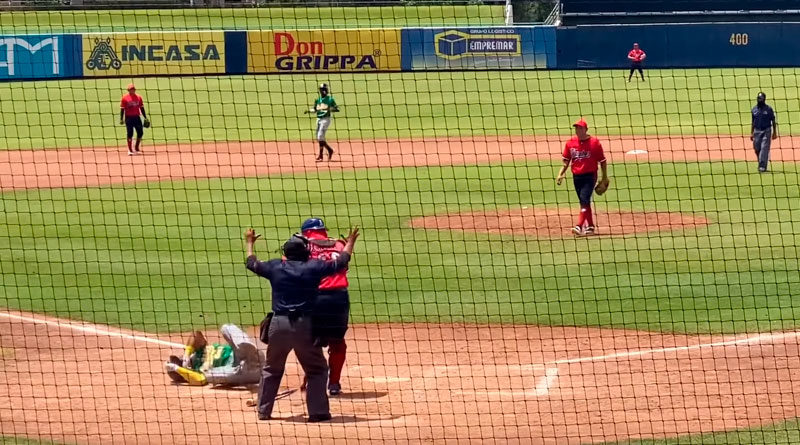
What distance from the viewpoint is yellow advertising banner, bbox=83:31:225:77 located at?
45812 millimetres

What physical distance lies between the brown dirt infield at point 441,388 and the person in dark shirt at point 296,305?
0.45 meters

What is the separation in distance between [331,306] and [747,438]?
3.49 metres

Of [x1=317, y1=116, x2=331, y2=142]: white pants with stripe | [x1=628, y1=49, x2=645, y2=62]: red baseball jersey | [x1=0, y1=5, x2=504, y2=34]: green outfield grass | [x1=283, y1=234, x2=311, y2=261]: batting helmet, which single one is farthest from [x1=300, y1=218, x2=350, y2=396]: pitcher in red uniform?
[x1=0, y1=5, x2=504, y2=34]: green outfield grass

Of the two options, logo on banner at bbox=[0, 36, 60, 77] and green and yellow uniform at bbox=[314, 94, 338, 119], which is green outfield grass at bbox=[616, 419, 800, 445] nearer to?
green and yellow uniform at bbox=[314, 94, 338, 119]

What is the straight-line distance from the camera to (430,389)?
36.7 feet

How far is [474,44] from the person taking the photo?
48.4 metres

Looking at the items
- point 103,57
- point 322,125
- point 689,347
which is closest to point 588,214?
point 689,347

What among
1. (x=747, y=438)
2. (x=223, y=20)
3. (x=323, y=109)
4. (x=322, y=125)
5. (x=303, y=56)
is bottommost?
(x=747, y=438)

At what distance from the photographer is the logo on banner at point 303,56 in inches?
1841

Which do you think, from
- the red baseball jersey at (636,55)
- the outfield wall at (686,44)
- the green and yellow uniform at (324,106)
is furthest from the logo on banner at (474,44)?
the green and yellow uniform at (324,106)

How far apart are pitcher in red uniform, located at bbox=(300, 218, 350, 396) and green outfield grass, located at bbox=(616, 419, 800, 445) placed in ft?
8.21

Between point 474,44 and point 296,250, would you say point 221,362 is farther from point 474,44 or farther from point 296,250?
point 474,44

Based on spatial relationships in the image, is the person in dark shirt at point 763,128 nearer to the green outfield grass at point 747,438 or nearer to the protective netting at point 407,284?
the protective netting at point 407,284

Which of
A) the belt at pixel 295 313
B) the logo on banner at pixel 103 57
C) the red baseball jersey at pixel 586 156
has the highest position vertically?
the logo on banner at pixel 103 57
